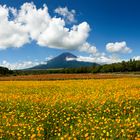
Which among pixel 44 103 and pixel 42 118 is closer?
pixel 42 118

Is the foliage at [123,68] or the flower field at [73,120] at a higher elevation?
the foliage at [123,68]

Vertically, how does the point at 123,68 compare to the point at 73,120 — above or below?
above

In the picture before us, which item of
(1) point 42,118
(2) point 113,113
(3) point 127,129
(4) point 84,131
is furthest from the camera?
(2) point 113,113

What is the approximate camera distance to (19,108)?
16.0 meters

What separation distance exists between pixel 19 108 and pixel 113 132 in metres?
7.32

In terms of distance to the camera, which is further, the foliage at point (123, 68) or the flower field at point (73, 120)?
the foliage at point (123, 68)

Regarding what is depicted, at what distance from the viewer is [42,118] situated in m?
12.4

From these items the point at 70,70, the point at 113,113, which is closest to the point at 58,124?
the point at 113,113

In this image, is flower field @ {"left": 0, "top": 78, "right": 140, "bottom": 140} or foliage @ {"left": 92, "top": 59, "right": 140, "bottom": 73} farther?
foliage @ {"left": 92, "top": 59, "right": 140, "bottom": 73}

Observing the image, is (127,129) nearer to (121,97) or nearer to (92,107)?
(92,107)

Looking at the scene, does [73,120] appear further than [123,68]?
No

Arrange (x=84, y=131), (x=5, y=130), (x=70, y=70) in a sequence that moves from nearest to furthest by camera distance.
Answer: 1. (x=84, y=131)
2. (x=5, y=130)
3. (x=70, y=70)

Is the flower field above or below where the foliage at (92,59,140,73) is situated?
below

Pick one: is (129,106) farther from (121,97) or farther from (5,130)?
(5,130)
